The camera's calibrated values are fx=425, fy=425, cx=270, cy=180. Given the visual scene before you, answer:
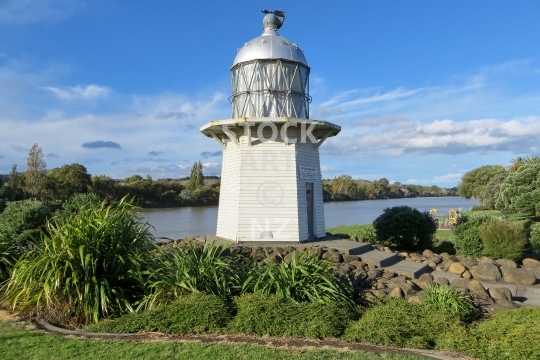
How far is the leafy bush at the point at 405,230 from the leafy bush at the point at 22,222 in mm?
10495

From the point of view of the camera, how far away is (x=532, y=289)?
30.3ft

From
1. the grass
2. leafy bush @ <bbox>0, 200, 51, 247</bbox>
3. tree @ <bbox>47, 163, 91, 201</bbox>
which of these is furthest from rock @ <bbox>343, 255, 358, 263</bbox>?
tree @ <bbox>47, 163, 91, 201</bbox>

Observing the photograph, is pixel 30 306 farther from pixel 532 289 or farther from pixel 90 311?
pixel 532 289

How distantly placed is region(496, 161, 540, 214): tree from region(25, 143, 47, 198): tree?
38636 mm

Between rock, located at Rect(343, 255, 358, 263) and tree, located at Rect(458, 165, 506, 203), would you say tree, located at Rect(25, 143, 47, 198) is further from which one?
tree, located at Rect(458, 165, 506, 203)

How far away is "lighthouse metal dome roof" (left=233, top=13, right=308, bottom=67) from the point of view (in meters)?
11.6

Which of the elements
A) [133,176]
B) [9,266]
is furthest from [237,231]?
[133,176]

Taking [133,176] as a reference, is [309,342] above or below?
below

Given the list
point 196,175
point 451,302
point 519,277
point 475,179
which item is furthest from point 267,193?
point 475,179

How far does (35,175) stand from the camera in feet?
130

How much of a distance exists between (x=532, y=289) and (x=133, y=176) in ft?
158

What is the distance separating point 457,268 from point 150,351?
26.2 feet

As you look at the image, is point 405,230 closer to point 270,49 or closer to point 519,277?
point 519,277

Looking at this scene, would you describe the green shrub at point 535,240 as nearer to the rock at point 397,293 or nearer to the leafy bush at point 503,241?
the leafy bush at point 503,241
